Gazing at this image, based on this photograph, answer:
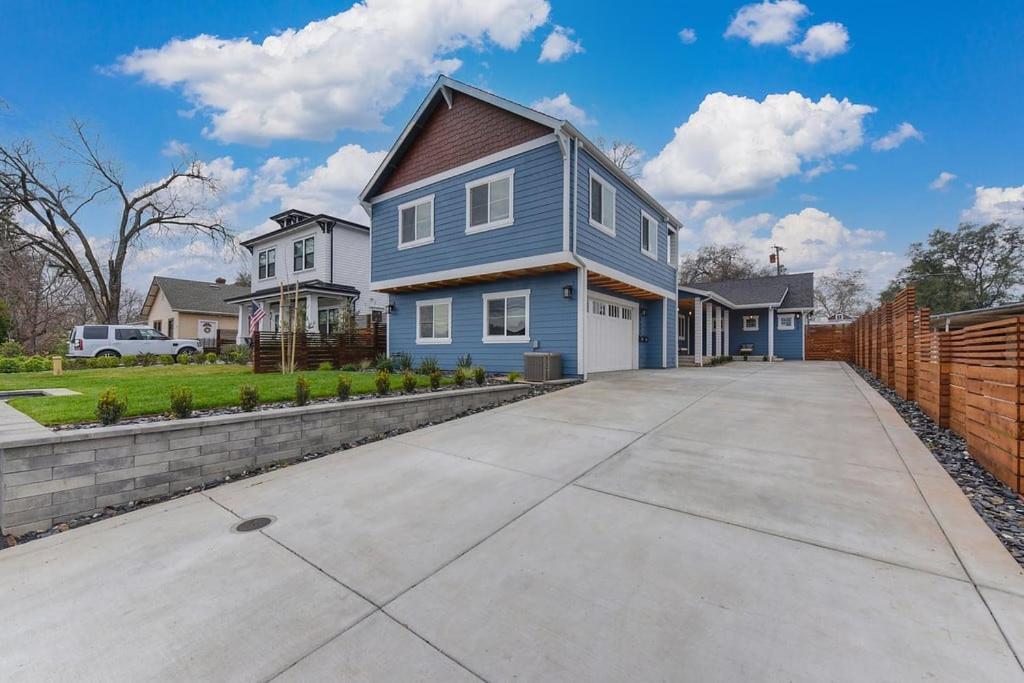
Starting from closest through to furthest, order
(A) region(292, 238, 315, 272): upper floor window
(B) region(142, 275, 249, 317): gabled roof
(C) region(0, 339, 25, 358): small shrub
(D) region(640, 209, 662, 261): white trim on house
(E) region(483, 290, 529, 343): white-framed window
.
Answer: (E) region(483, 290, 529, 343): white-framed window
(D) region(640, 209, 662, 261): white trim on house
(C) region(0, 339, 25, 358): small shrub
(A) region(292, 238, 315, 272): upper floor window
(B) region(142, 275, 249, 317): gabled roof

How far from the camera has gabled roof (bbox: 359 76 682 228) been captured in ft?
29.1

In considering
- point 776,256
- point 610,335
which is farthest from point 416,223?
point 776,256

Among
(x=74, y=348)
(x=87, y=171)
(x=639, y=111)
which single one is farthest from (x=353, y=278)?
(x=87, y=171)

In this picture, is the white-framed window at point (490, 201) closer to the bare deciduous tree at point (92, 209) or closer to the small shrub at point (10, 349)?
the small shrub at point (10, 349)

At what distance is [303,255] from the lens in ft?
61.5

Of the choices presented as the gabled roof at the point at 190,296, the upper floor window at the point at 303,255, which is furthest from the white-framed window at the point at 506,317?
the gabled roof at the point at 190,296

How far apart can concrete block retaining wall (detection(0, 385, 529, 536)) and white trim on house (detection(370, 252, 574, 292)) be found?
494 cm

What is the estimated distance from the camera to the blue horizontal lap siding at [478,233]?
903 cm

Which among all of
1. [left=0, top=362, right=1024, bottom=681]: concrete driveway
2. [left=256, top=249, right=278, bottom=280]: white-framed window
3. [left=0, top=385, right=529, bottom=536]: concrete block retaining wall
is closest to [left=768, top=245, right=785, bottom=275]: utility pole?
[left=0, top=362, right=1024, bottom=681]: concrete driveway

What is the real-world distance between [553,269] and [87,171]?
2560 centimetres

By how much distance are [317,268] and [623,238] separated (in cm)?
1356

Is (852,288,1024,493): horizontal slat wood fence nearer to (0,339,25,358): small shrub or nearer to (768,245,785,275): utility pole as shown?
(0,339,25,358): small shrub

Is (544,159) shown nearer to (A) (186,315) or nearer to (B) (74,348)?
(B) (74,348)

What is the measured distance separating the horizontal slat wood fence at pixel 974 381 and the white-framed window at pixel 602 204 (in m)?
6.00
